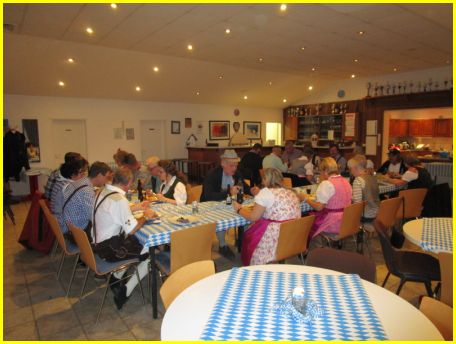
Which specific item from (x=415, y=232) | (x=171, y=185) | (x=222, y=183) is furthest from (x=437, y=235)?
(x=171, y=185)

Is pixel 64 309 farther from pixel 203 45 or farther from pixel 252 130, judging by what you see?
pixel 252 130

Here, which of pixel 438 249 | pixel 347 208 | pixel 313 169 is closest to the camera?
pixel 438 249

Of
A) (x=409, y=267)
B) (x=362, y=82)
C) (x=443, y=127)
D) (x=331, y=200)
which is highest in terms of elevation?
(x=362, y=82)

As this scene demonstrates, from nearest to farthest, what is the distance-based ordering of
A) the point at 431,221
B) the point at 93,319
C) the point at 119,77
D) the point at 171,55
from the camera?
the point at 93,319 < the point at 431,221 < the point at 171,55 < the point at 119,77

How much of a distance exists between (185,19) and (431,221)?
4430 millimetres

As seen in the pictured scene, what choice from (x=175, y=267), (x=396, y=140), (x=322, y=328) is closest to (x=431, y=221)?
(x=322, y=328)

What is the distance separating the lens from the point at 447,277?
82.7 inches

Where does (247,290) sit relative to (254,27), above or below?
below

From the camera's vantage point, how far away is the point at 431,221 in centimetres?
300

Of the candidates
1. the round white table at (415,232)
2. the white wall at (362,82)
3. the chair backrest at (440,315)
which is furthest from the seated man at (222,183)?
the white wall at (362,82)

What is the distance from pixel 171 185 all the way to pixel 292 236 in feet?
5.71

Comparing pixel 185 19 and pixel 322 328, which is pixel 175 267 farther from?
pixel 185 19

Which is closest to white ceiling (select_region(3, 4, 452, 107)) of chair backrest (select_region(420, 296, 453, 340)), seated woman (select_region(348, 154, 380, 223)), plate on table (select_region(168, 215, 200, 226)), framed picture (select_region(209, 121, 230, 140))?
framed picture (select_region(209, 121, 230, 140))

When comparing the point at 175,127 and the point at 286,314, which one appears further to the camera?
the point at 175,127
